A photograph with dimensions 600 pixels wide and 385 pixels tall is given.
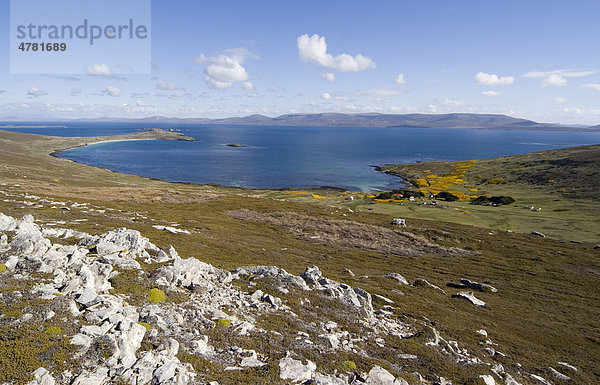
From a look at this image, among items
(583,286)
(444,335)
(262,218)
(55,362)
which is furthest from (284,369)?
(262,218)

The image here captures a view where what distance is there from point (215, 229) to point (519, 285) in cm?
4062

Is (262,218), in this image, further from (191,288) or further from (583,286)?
(583,286)

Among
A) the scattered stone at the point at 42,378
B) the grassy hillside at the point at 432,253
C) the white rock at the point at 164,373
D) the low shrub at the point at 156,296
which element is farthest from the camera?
the grassy hillside at the point at 432,253

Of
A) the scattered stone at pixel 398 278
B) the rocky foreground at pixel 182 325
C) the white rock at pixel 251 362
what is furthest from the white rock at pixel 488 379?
the scattered stone at pixel 398 278

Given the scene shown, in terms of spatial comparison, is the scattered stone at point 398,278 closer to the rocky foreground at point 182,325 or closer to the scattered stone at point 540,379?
the rocky foreground at point 182,325

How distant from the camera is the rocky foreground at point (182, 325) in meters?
12.1

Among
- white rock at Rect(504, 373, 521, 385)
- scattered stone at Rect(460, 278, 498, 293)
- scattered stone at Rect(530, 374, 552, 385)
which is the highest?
white rock at Rect(504, 373, 521, 385)

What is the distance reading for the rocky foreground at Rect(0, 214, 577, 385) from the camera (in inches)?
475

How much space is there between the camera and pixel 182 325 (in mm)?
16219

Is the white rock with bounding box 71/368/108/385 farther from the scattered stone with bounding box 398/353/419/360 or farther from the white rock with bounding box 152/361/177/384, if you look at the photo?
the scattered stone with bounding box 398/353/419/360

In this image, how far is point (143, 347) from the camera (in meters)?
13.4

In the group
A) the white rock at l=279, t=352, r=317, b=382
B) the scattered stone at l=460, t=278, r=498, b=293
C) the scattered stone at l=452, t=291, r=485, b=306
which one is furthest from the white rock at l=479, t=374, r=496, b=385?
the scattered stone at l=460, t=278, r=498, b=293

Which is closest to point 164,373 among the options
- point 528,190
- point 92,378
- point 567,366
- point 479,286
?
point 92,378

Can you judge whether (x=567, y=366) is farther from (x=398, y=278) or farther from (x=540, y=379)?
(x=398, y=278)
